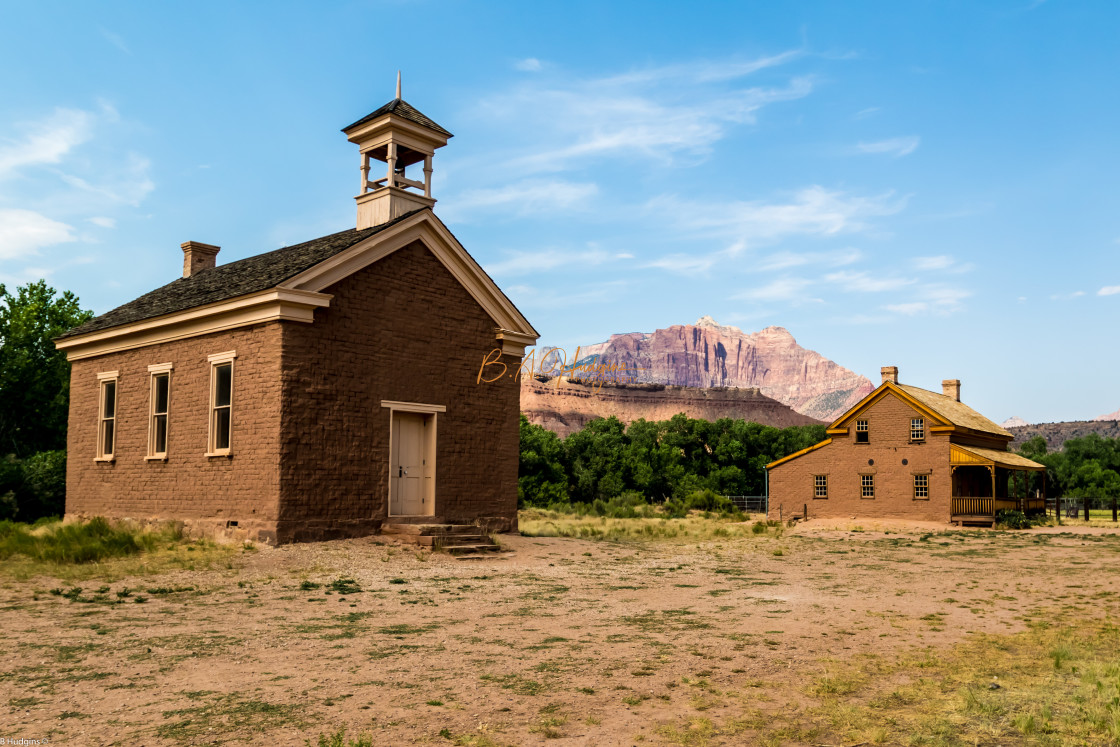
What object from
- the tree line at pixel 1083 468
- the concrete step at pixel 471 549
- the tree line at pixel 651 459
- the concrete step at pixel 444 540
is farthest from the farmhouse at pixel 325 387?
the tree line at pixel 1083 468

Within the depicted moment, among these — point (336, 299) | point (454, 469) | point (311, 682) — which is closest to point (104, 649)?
point (311, 682)

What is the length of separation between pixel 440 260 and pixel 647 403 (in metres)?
148

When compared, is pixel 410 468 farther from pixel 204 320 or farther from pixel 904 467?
pixel 904 467

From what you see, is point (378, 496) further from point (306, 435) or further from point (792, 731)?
point (792, 731)

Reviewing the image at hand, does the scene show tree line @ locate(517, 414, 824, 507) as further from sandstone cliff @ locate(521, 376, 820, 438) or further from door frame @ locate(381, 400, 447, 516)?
sandstone cliff @ locate(521, 376, 820, 438)

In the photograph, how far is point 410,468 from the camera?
2119 cm

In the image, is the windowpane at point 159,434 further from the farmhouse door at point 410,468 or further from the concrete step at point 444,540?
the concrete step at point 444,540

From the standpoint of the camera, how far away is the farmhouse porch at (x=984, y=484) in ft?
133

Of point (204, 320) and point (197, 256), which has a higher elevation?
point (197, 256)

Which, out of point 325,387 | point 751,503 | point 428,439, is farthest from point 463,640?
point 751,503

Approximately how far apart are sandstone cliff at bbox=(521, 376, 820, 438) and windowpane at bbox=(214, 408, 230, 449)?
5109 inches

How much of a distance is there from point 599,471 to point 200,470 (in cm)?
4643

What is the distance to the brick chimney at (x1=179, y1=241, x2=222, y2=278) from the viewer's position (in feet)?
94.6

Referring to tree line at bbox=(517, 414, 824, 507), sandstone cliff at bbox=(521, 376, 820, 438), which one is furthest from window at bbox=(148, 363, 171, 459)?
sandstone cliff at bbox=(521, 376, 820, 438)
